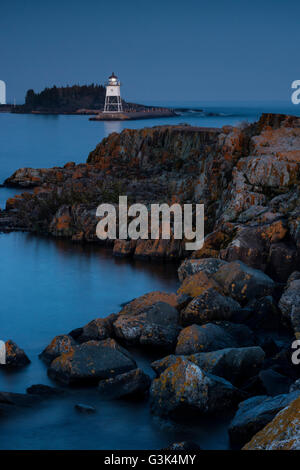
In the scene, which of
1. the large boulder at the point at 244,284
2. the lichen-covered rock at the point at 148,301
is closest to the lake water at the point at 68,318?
the lichen-covered rock at the point at 148,301

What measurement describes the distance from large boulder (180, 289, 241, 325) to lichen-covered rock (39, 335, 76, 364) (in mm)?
3152

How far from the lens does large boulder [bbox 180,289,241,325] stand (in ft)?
54.8

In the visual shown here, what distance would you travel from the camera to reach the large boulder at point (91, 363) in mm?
13805

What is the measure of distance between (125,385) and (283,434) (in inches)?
229

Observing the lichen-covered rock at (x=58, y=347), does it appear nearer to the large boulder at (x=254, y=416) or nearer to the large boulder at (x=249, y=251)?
the large boulder at (x=254, y=416)

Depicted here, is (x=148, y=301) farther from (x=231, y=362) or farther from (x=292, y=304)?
(x=231, y=362)

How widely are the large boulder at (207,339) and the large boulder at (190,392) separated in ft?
7.00

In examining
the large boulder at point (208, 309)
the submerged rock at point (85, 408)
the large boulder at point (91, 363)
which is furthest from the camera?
the large boulder at point (208, 309)

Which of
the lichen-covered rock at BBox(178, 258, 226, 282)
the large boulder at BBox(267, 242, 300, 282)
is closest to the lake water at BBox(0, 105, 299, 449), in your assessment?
the lichen-covered rock at BBox(178, 258, 226, 282)

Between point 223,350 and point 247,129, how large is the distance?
19753mm

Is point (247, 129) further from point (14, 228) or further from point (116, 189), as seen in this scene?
point (14, 228)

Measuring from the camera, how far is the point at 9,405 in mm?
12648

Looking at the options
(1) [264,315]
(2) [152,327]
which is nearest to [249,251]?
(1) [264,315]
